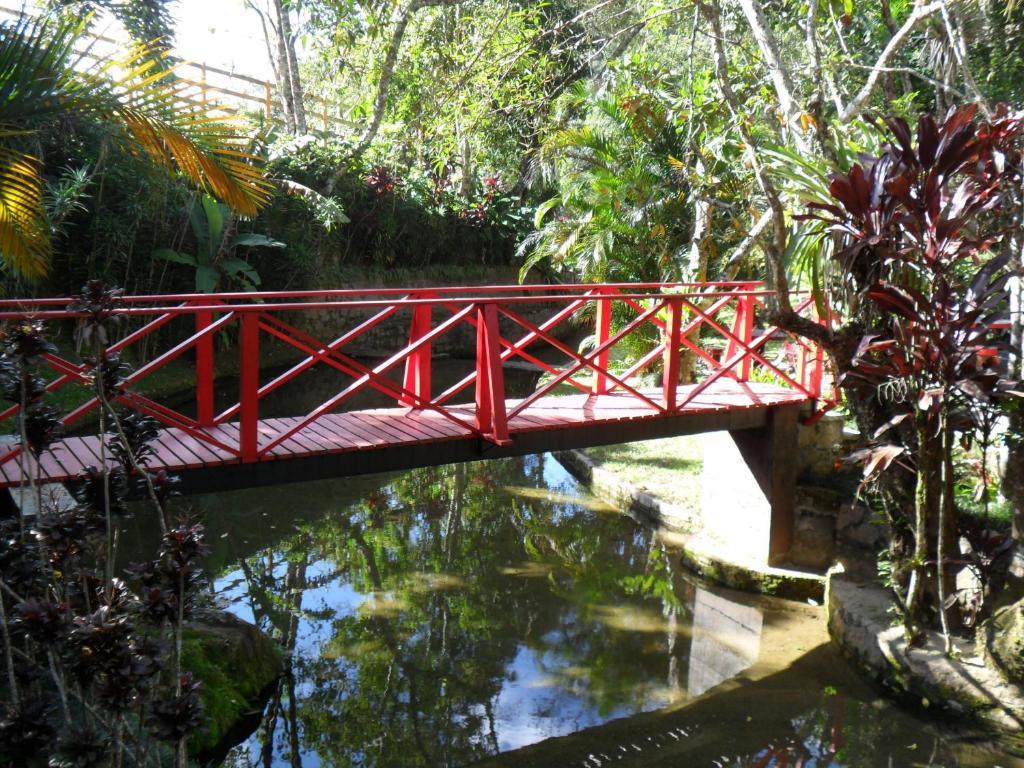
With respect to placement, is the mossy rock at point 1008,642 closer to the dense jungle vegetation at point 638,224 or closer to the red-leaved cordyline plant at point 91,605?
the dense jungle vegetation at point 638,224

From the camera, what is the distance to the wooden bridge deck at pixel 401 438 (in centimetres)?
472

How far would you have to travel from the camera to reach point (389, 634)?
5977 mm

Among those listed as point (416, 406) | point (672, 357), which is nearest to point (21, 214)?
point (416, 406)

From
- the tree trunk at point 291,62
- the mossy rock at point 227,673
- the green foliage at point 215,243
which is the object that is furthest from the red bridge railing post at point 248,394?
the tree trunk at point 291,62

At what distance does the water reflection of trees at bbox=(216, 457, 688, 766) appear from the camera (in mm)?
4953

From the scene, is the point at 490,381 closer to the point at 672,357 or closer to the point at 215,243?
the point at 672,357

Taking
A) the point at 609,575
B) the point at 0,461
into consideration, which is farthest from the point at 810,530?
the point at 0,461

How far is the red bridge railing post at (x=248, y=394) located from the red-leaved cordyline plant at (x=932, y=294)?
124 inches

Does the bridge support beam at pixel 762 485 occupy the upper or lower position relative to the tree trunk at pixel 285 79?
lower

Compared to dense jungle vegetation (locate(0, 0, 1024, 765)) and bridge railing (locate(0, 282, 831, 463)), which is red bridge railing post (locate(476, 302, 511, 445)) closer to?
bridge railing (locate(0, 282, 831, 463))

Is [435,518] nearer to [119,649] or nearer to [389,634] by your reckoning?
[389,634]

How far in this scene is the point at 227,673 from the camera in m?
4.98

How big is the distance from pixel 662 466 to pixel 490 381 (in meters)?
4.41

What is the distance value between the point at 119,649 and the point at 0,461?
210cm
